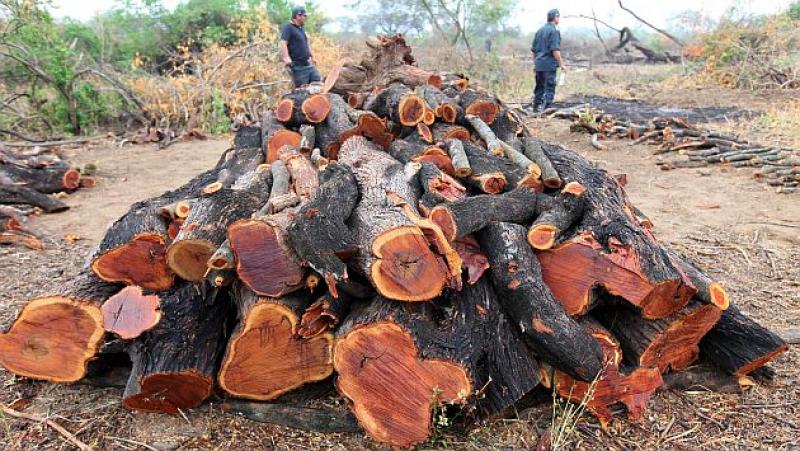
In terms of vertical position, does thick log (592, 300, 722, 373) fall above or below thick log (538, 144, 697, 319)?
below

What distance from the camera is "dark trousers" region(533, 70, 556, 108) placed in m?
10.1

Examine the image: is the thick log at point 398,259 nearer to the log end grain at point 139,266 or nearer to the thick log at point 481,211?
the thick log at point 481,211

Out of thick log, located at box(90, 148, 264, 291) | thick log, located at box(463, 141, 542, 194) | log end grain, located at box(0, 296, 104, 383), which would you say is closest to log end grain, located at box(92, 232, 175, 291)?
thick log, located at box(90, 148, 264, 291)

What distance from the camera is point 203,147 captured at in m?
8.66

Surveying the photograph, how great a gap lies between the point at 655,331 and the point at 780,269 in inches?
82.0

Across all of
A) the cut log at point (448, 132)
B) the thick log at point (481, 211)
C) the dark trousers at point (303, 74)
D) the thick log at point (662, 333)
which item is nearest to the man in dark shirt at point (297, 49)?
the dark trousers at point (303, 74)

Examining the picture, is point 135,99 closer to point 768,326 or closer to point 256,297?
point 256,297

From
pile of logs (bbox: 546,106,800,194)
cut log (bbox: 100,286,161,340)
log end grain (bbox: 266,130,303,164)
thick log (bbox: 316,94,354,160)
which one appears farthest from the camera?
pile of logs (bbox: 546,106,800,194)

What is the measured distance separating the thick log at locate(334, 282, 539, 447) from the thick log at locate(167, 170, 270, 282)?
0.72 metres

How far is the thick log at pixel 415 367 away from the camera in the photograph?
6.54 feet

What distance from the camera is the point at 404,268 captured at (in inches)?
81.4

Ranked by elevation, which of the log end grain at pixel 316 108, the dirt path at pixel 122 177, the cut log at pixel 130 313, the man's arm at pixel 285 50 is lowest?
the dirt path at pixel 122 177

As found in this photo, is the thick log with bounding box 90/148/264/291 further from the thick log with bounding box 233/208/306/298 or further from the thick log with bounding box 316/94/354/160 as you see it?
the thick log with bounding box 316/94/354/160

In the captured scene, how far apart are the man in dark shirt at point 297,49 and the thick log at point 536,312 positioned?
6.34m
